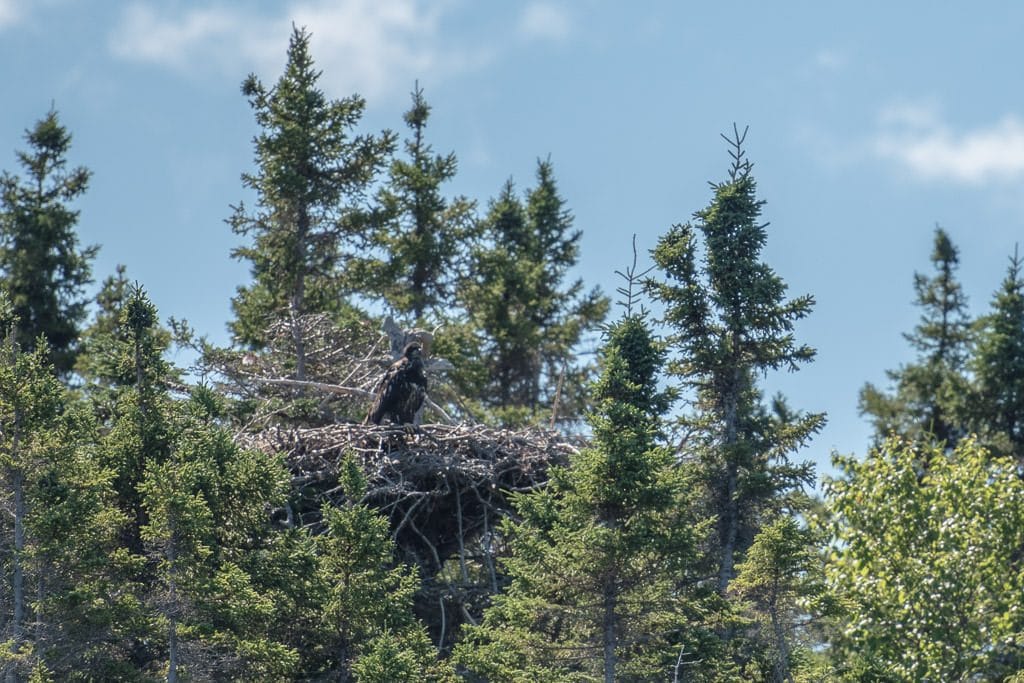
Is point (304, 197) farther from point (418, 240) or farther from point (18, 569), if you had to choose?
point (18, 569)

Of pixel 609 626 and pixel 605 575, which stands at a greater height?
pixel 605 575

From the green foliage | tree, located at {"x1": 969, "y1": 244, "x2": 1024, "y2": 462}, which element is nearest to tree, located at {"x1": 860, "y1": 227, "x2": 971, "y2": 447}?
tree, located at {"x1": 969, "y1": 244, "x2": 1024, "y2": 462}

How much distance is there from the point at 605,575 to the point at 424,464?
5640 millimetres

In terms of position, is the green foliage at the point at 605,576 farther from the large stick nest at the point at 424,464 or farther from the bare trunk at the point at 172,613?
the bare trunk at the point at 172,613

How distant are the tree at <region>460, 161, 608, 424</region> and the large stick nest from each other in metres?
9.86

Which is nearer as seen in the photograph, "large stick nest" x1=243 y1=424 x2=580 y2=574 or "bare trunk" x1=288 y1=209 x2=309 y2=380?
"large stick nest" x1=243 y1=424 x2=580 y2=574

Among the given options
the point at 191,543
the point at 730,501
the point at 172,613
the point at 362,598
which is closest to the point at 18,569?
the point at 172,613

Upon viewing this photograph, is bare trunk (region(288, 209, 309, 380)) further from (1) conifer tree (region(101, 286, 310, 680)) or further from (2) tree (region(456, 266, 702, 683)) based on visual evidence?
(2) tree (region(456, 266, 702, 683))

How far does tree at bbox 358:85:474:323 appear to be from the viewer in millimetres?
46750

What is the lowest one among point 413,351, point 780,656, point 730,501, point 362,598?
point 780,656

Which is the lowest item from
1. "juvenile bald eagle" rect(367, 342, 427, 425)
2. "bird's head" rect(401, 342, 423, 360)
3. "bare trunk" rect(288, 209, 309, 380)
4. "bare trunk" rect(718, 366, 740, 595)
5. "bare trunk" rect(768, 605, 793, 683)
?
"bare trunk" rect(768, 605, 793, 683)

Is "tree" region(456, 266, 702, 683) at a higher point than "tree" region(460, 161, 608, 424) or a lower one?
lower

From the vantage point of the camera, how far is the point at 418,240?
47.4m

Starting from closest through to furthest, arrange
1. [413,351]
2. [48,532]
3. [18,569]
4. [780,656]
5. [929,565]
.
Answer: [929,565] → [48,532] → [18,569] → [780,656] → [413,351]
